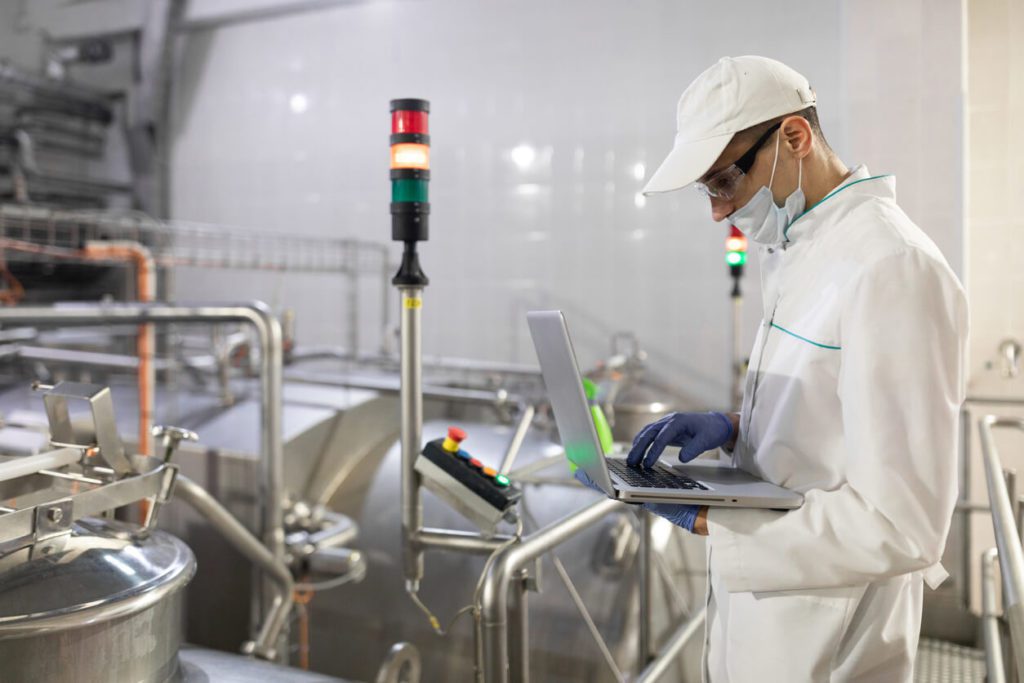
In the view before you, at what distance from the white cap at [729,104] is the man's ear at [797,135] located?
0.05 feet

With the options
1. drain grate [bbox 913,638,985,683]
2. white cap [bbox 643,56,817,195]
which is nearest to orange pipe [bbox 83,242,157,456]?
white cap [bbox 643,56,817,195]

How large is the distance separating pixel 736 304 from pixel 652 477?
2.08 m

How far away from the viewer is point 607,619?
194 centimetres

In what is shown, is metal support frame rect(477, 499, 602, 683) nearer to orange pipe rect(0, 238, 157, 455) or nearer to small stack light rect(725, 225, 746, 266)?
orange pipe rect(0, 238, 157, 455)

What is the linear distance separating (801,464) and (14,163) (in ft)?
14.7

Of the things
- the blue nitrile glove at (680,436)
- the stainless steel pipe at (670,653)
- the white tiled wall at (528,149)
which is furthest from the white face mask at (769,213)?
the white tiled wall at (528,149)

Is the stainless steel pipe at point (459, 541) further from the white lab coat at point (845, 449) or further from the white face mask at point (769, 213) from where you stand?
the white face mask at point (769, 213)

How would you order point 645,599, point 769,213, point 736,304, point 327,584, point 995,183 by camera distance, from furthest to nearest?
1. point 736,304
2. point 995,183
3. point 327,584
4. point 645,599
5. point 769,213

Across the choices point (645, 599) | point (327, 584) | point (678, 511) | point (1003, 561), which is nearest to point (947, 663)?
point (645, 599)

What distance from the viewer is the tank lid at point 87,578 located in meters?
0.99

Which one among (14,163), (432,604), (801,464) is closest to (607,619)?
(432,604)

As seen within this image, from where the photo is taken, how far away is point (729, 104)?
100 centimetres

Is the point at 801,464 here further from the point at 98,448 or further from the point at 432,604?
the point at 432,604

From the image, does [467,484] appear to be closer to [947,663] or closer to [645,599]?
[645,599]
